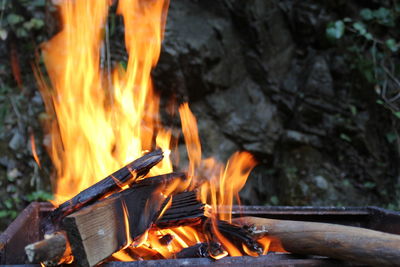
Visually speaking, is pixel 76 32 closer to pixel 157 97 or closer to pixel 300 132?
pixel 157 97

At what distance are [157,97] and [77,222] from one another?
2.62 metres

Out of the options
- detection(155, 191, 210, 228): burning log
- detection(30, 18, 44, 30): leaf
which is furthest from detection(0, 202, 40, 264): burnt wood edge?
detection(30, 18, 44, 30): leaf

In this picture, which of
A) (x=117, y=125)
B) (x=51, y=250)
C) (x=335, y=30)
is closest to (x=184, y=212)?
(x=51, y=250)

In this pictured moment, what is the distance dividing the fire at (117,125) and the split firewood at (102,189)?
0.06 meters

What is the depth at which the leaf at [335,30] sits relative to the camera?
12.3 ft

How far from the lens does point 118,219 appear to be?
1630 millimetres

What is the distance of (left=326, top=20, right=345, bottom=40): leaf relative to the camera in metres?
3.75

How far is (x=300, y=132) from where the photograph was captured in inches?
155

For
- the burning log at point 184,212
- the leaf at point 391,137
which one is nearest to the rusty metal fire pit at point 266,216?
the burning log at point 184,212

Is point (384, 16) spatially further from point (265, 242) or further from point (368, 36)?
point (265, 242)

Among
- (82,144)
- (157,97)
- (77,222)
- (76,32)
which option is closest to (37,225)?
(82,144)

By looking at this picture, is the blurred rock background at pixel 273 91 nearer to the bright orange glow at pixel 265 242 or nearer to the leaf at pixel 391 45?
the leaf at pixel 391 45

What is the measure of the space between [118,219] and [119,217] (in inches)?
0.4

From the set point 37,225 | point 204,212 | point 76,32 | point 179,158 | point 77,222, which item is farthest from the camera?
point 179,158
